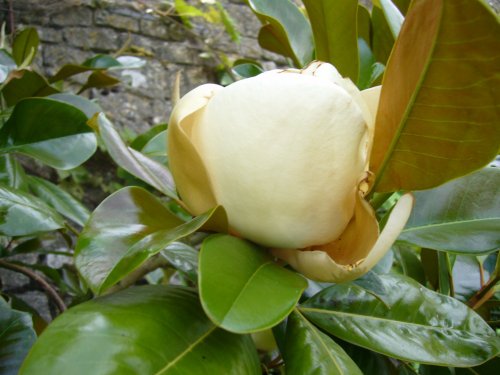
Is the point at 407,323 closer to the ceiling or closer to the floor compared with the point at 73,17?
closer to the ceiling

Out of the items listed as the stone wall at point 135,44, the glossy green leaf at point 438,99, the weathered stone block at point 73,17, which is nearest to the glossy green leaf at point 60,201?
the glossy green leaf at point 438,99

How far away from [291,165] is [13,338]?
38 cm

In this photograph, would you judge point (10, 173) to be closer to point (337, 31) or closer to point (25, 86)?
point (25, 86)

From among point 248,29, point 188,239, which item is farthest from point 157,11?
point 188,239

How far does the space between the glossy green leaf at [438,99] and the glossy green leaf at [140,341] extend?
0.57 feet

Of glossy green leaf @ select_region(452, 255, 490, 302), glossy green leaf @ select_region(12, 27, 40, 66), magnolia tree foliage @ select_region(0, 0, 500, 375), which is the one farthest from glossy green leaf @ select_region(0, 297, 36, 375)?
glossy green leaf @ select_region(12, 27, 40, 66)

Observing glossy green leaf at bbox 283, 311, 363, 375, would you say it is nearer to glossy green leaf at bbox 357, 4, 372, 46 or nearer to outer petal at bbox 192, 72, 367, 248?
outer petal at bbox 192, 72, 367, 248

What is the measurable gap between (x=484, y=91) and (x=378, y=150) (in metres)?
0.11

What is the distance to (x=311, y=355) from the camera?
0.42 metres

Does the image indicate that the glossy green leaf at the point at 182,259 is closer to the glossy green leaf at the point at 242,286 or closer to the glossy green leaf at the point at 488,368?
the glossy green leaf at the point at 242,286

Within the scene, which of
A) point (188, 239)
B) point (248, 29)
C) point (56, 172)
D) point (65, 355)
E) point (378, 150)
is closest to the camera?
point (65, 355)

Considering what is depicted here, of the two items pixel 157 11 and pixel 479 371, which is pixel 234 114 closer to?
pixel 479 371

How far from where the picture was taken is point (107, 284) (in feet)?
1.19

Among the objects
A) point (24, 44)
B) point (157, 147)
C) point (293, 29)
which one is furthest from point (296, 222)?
point (24, 44)
